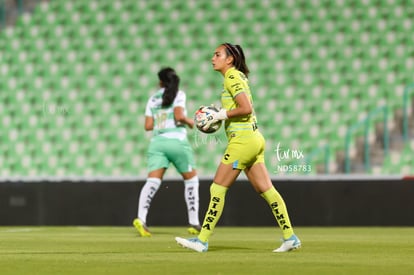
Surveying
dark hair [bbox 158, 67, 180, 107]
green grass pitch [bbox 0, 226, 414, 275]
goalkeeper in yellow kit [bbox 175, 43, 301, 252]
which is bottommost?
green grass pitch [bbox 0, 226, 414, 275]

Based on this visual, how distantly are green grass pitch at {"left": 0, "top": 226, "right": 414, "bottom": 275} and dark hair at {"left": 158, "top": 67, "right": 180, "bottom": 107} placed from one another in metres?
1.65

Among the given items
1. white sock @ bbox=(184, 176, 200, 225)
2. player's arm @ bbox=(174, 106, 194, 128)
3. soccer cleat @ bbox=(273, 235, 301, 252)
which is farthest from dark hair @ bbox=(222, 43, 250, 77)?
white sock @ bbox=(184, 176, 200, 225)

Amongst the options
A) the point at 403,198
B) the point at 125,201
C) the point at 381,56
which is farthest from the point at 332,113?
the point at 125,201

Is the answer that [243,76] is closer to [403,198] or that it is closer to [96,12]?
[403,198]

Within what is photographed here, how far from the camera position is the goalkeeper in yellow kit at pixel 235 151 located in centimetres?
834

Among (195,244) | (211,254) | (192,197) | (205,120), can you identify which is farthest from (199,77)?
(211,254)

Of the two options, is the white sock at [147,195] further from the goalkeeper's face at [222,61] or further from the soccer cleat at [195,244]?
the goalkeeper's face at [222,61]

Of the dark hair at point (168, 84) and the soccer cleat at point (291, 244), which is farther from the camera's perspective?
the dark hair at point (168, 84)

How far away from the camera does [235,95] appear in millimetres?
8305

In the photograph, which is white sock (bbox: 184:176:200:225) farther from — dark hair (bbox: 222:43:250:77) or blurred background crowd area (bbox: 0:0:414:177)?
dark hair (bbox: 222:43:250:77)

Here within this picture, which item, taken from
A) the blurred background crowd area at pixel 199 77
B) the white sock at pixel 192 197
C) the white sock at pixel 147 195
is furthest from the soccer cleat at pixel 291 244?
the blurred background crowd area at pixel 199 77

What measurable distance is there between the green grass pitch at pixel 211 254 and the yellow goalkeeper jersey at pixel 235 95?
1105mm

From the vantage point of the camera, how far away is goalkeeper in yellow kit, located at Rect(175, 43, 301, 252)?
834 cm

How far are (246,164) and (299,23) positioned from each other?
10501 millimetres
